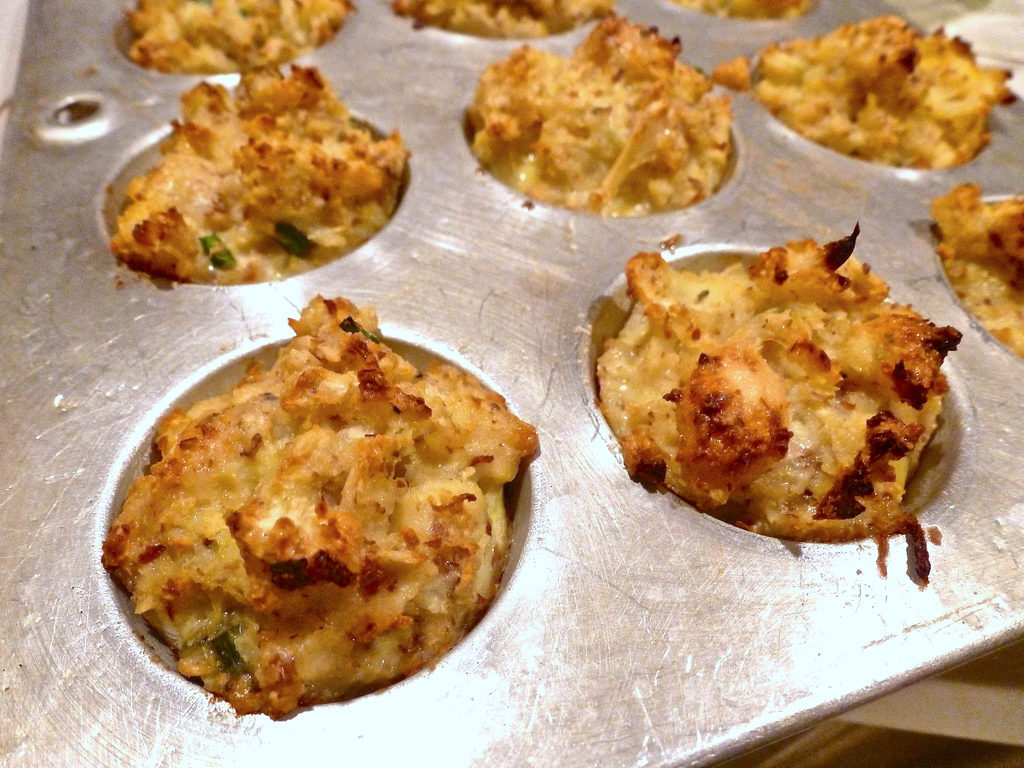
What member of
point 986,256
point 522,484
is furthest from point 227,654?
point 986,256

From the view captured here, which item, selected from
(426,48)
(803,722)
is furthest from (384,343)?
(426,48)

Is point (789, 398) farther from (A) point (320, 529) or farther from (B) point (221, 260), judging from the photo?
(B) point (221, 260)

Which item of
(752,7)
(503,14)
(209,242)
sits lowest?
(209,242)

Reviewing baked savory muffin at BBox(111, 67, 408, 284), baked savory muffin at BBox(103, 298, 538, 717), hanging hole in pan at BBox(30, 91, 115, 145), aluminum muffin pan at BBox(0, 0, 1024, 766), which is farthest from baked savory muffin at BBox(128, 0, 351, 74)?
baked savory muffin at BBox(103, 298, 538, 717)

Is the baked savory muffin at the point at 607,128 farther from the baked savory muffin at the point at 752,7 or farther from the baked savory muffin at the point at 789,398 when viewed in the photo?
the baked savory muffin at the point at 752,7

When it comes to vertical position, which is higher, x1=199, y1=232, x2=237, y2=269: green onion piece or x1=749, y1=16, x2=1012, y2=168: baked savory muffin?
x1=749, y1=16, x2=1012, y2=168: baked savory muffin

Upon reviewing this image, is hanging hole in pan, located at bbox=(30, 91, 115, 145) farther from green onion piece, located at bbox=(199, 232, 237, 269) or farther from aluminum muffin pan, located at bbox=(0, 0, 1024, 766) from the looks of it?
green onion piece, located at bbox=(199, 232, 237, 269)
